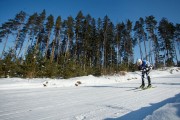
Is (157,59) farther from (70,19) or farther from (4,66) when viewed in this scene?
(4,66)

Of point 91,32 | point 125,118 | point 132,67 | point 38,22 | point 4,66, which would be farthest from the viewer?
point 91,32

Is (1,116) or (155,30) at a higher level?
(155,30)

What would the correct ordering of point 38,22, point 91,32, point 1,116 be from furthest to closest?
point 91,32
point 38,22
point 1,116

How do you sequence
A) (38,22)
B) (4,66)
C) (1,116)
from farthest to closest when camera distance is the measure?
1. (38,22)
2. (4,66)
3. (1,116)

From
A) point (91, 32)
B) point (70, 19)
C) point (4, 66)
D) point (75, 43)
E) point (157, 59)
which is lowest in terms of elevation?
point (4, 66)

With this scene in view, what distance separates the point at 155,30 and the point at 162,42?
4.21 metres

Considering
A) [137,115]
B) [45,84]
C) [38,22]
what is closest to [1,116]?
[137,115]

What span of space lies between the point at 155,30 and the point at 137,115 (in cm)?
5048

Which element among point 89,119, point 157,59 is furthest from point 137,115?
point 157,59

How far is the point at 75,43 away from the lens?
47.7 m

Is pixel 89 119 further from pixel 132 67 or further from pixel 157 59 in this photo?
pixel 157 59

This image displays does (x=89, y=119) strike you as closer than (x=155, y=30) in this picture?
Yes

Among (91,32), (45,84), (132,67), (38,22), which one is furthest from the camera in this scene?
(91,32)

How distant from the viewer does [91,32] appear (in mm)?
47469
